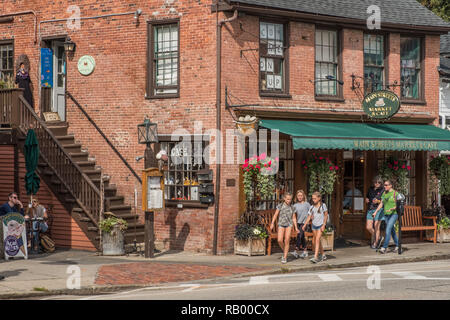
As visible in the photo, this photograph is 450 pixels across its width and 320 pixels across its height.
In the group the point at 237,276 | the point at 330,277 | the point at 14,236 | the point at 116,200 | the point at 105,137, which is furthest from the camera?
the point at 105,137

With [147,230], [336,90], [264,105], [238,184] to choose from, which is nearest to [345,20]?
[336,90]

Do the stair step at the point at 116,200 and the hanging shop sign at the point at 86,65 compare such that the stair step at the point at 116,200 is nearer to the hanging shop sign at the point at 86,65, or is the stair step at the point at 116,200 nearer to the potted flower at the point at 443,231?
the hanging shop sign at the point at 86,65

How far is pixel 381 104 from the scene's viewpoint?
21.3m

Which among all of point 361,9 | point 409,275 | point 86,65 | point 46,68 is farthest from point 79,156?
point 409,275

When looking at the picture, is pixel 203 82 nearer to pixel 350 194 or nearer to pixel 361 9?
pixel 361 9

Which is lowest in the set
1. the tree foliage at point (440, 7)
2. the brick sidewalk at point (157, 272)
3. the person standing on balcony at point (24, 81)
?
the brick sidewalk at point (157, 272)

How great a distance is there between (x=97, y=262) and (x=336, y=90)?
8686 mm

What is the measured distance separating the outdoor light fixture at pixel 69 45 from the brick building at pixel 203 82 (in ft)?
0.55

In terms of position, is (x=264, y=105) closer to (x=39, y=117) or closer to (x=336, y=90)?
(x=336, y=90)

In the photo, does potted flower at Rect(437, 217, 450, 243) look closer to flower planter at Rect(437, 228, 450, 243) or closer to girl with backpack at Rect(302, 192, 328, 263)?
flower planter at Rect(437, 228, 450, 243)

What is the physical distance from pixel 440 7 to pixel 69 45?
23.7 metres

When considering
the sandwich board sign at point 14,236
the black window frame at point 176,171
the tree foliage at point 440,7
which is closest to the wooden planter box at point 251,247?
the black window frame at point 176,171

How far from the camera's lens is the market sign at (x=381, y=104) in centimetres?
2109

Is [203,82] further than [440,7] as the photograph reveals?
No
